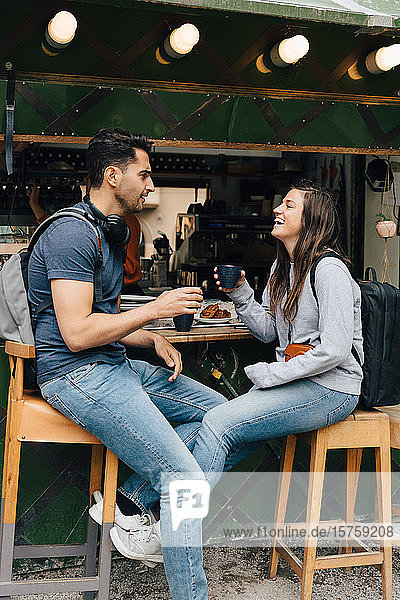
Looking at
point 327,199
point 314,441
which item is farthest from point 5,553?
point 327,199

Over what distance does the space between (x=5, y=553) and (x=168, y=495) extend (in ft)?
2.20

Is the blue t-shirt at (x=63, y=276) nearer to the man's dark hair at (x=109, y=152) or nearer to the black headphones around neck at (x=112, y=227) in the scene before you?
the black headphones around neck at (x=112, y=227)

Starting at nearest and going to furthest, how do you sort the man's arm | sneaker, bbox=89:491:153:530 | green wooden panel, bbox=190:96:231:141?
the man's arm → sneaker, bbox=89:491:153:530 → green wooden panel, bbox=190:96:231:141

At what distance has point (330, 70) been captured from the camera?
14.5ft

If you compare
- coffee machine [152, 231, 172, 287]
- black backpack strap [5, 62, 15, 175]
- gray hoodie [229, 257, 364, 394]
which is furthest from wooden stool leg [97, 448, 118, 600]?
coffee machine [152, 231, 172, 287]

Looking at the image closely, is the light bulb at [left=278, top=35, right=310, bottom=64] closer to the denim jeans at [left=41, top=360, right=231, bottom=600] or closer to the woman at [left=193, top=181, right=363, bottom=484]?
the woman at [left=193, top=181, right=363, bottom=484]

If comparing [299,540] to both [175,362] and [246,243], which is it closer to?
[175,362]

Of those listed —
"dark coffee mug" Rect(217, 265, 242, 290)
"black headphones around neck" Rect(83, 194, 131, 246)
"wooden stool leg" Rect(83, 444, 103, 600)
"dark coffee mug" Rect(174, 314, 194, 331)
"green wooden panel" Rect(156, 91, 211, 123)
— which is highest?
"green wooden panel" Rect(156, 91, 211, 123)

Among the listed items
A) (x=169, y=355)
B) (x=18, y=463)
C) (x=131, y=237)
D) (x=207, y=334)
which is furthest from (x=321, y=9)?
(x=131, y=237)

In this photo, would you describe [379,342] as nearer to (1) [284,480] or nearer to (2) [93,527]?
(1) [284,480]

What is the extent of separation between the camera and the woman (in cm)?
288

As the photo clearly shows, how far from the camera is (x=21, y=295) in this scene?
106 inches

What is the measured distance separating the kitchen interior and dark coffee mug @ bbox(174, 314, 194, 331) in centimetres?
310

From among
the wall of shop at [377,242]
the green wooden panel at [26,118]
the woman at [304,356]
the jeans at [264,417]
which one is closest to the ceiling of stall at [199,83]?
A: the green wooden panel at [26,118]
